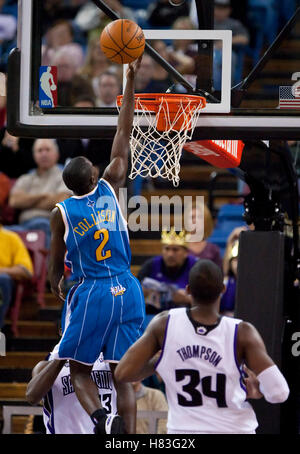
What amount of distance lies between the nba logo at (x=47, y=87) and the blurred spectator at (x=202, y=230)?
3.60 meters

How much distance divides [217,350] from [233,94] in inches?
75.4

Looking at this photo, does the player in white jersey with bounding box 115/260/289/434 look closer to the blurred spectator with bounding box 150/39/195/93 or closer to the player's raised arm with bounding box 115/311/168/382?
the player's raised arm with bounding box 115/311/168/382

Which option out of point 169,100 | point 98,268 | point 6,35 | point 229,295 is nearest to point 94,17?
point 6,35

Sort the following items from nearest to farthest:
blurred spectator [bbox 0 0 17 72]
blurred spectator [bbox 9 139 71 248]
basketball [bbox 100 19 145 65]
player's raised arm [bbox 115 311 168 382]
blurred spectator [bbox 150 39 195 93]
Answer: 1. player's raised arm [bbox 115 311 168 382]
2. basketball [bbox 100 19 145 65]
3. blurred spectator [bbox 9 139 71 248]
4. blurred spectator [bbox 150 39 195 93]
5. blurred spectator [bbox 0 0 17 72]

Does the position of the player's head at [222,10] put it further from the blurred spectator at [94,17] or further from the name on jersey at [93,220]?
the name on jersey at [93,220]

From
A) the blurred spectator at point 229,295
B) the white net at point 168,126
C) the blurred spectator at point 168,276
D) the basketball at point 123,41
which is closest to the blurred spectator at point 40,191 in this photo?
the blurred spectator at point 168,276

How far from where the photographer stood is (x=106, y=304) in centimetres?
541

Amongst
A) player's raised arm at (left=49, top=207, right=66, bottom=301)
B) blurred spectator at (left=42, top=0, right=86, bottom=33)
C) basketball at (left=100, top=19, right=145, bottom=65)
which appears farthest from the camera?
blurred spectator at (left=42, top=0, right=86, bottom=33)

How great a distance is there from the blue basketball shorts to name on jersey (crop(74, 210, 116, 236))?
279mm

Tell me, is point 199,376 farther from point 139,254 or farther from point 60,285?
point 139,254

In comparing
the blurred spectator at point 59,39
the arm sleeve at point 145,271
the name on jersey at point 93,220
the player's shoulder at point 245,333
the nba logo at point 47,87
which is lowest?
the player's shoulder at point 245,333

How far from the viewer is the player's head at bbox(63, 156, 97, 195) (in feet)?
17.9

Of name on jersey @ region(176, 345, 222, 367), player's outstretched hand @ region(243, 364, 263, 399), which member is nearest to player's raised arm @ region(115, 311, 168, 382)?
name on jersey @ region(176, 345, 222, 367)

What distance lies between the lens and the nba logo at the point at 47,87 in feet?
18.9
